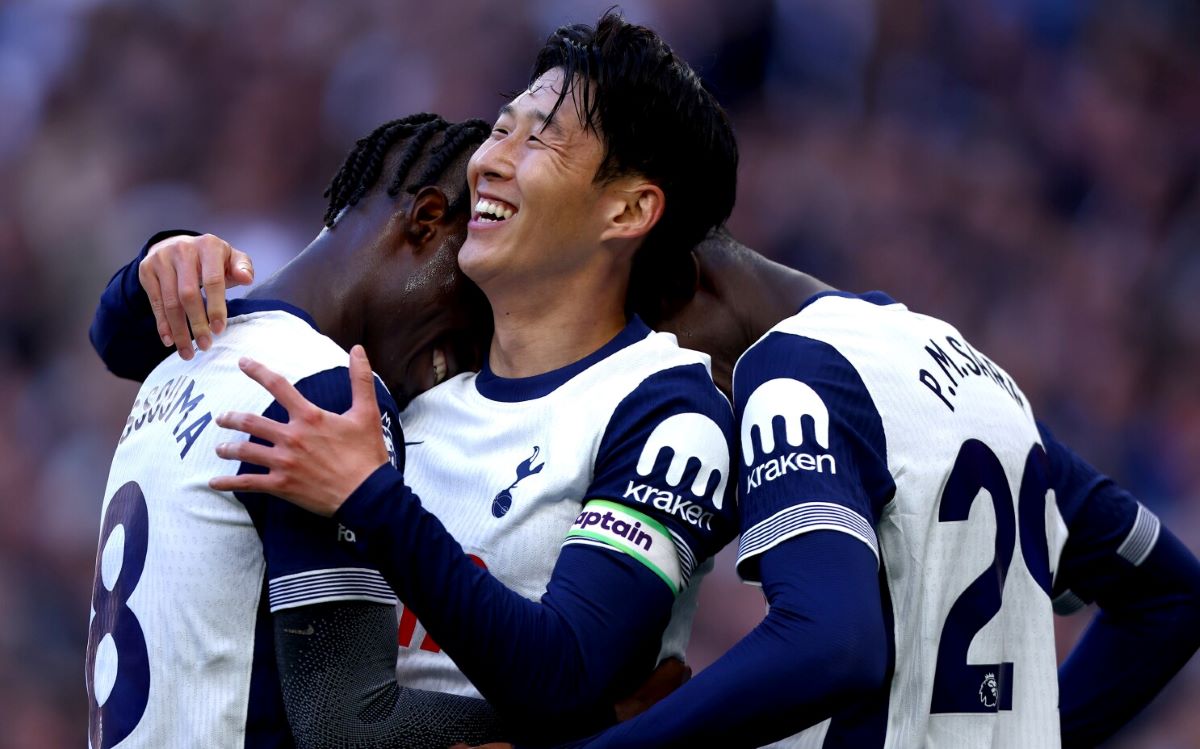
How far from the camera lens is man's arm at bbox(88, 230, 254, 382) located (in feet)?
7.37

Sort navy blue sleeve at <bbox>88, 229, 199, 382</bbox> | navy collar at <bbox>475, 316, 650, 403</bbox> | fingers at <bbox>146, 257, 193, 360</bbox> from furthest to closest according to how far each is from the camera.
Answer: navy collar at <bbox>475, 316, 650, 403</bbox>, navy blue sleeve at <bbox>88, 229, 199, 382</bbox>, fingers at <bbox>146, 257, 193, 360</bbox>

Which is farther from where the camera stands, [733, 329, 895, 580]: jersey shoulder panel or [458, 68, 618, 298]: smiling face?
[458, 68, 618, 298]: smiling face

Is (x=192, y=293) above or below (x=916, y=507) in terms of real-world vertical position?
above

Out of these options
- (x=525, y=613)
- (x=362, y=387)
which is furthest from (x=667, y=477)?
(x=362, y=387)

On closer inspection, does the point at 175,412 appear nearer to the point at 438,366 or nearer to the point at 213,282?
the point at 213,282

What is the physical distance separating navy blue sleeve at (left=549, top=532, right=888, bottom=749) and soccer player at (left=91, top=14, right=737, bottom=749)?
0.14 metres

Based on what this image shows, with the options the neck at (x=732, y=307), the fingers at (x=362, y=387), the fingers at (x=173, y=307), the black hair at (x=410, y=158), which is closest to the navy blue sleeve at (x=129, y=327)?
the fingers at (x=173, y=307)

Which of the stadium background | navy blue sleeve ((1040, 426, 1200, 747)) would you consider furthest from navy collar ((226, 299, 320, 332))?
the stadium background

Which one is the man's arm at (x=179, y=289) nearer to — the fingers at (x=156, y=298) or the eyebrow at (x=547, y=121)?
the fingers at (x=156, y=298)

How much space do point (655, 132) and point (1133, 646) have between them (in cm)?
136

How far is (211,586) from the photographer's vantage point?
2.09 meters

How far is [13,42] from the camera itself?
229 inches

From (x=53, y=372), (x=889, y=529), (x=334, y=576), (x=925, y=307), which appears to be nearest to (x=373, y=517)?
(x=334, y=576)

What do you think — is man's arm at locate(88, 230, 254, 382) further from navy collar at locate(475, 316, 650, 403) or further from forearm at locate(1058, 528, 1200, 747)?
forearm at locate(1058, 528, 1200, 747)
